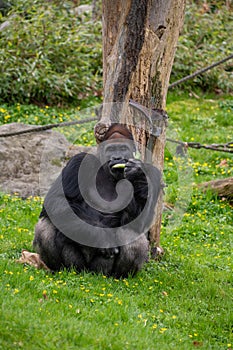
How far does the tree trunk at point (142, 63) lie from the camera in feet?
18.0

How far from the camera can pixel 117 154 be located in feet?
18.6

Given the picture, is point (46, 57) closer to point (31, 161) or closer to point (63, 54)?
point (63, 54)

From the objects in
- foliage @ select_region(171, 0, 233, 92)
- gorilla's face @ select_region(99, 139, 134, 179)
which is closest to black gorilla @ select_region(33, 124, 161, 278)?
gorilla's face @ select_region(99, 139, 134, 179)

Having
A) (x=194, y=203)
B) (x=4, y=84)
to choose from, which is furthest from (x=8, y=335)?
(x=4, y=84)

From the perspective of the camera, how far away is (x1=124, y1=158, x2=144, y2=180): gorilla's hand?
18.2 ft

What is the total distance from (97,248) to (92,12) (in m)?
9.75

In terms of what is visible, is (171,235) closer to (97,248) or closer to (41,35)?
(97,248)

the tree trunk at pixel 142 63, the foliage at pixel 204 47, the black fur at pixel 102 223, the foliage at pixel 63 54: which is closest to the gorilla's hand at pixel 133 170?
the black fur at pixel 102 223

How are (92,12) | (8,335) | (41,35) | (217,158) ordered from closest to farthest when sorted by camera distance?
(8,335) → (217,158) → (41,35) → (92,12)

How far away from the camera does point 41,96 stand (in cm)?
1232

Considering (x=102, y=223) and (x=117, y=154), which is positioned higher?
(x=117, y=154)

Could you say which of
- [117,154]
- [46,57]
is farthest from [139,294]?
[46,57]

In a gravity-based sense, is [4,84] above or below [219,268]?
above

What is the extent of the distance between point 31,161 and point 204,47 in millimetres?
6562
